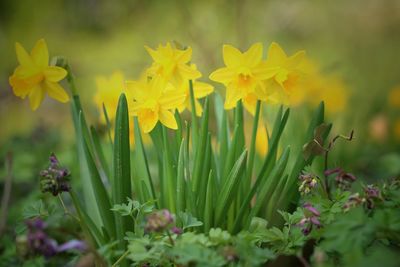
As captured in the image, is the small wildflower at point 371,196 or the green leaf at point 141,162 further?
the green leaf at point 141,162

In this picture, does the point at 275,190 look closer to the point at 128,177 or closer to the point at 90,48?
the point at 128,177

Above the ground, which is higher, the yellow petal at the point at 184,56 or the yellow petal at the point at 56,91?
the yellow petal at the point at 184,56

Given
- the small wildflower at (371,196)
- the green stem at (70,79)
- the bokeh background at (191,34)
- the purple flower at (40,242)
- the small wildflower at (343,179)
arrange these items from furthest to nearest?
1. the bokeh background at (191,34)
2. the green stem at (70,79)
3. the small wildflower at (343,179)
4. the small wildflower at (371,196)
5. the purple flower at (40,242)

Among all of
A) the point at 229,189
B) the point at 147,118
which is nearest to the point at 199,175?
the point at 229,189

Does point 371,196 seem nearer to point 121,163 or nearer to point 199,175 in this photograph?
point 199,175

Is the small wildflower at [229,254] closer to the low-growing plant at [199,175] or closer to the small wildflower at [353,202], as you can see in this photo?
the low-growing plant at [199,175]

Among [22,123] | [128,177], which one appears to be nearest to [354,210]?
[128,177]

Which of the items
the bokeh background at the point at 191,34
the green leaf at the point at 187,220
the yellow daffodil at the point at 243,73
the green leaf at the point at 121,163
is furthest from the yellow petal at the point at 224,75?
the bokeh background at the point at 191,34
